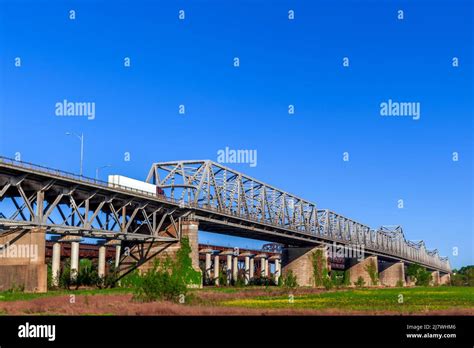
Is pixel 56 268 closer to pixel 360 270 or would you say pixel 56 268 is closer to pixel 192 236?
pixel 192 236

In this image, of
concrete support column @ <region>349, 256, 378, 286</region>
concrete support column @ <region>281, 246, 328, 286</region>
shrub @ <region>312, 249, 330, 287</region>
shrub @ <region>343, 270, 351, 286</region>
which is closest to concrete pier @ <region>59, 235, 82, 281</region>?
concrete support column @ <region>281, 246, 328, 286</region>

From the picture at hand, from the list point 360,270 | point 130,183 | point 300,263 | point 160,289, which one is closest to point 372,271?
point 360,270

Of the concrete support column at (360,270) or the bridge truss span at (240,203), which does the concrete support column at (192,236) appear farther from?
the concrete support column at (360,270)

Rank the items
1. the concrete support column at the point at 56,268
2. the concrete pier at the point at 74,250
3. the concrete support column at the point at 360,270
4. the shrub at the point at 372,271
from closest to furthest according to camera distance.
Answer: the concrete pier at the point at 74,250 < the concrete support column at the point at 56,268 < the shrub at the point at 372,271 < the concrete support column at the point at 360,270

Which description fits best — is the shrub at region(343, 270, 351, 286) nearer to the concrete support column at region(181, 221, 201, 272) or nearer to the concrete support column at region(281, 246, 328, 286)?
the concrete support column at region(281, 246, 328, 286)

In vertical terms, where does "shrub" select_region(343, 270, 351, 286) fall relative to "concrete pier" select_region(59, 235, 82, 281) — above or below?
below

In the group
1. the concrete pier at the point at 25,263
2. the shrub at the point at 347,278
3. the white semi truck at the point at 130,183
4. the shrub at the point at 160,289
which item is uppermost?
the white semi truck at the point at 130,183

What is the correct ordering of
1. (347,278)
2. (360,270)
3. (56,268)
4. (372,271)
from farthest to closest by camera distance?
(360,270) < (372,271) < (347,278) < (56,268)

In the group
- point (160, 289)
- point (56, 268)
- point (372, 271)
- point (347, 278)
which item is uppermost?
point (56, 268)

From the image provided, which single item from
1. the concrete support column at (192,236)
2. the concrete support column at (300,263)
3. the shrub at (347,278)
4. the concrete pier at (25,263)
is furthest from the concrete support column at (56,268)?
the shrub at (347,278)

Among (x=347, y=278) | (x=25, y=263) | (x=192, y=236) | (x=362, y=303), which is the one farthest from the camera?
(x=347, y=278)

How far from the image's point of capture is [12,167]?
53969 mm

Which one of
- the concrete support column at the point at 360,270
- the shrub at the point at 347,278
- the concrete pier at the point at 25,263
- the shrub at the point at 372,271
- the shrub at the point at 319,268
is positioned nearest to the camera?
the concrete pier at the point at 25,263
